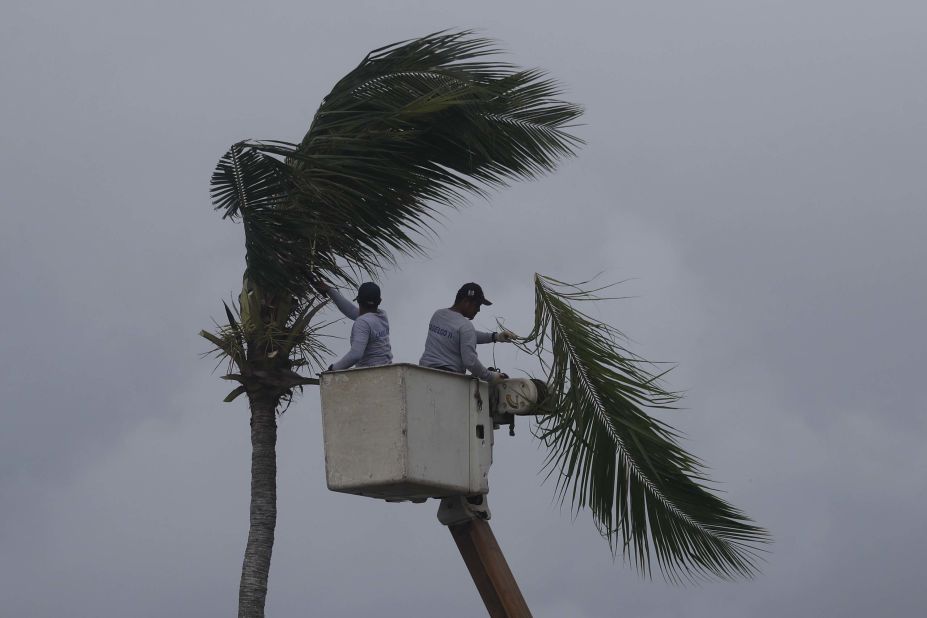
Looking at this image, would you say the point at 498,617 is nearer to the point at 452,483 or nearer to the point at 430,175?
the point at 452,483

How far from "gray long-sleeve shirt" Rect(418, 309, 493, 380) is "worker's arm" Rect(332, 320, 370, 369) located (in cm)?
60

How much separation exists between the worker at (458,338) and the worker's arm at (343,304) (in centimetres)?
71

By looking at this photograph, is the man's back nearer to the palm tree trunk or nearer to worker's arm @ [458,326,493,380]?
worker's arm @ [458,326,493,380]

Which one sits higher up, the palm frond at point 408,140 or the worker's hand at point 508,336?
the palm frond at point 408,140

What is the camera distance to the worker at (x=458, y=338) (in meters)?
14.4

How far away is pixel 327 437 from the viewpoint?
1388 cm

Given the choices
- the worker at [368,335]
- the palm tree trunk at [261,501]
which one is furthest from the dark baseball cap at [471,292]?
the palm tree trunk at [261,501]

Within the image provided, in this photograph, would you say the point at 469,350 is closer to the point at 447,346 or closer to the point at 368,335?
the point at 447,346

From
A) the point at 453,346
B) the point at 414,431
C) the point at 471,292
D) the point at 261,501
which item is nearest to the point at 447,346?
the point at 453,346

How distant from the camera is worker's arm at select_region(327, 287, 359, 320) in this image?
15.0m

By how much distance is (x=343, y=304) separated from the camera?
1517 cm

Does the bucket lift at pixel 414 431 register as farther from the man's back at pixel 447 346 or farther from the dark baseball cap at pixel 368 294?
the dark baseball cap at pixel 368 294

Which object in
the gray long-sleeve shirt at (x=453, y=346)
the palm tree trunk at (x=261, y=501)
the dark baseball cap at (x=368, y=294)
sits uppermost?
the dark baseball cap at (x=368, y=294)

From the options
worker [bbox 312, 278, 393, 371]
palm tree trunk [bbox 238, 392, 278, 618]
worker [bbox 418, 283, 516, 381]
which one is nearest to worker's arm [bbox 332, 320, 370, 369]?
worker [bbox 312, 278, 393, 371]
